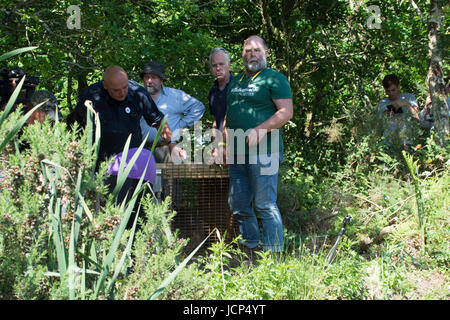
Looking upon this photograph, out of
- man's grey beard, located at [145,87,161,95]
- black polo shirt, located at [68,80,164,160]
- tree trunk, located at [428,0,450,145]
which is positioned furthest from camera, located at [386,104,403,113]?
black polo shirt, located at [68,80,164,160]

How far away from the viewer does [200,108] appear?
5.48 m

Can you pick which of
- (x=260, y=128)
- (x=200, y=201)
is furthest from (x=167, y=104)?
(x=260, y=128)

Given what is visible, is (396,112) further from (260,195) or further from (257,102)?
(260,195)

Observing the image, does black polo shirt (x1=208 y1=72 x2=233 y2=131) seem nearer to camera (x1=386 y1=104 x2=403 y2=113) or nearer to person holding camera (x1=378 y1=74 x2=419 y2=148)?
person holding camera (x1=378 y1=74 x2=419 y2=148)

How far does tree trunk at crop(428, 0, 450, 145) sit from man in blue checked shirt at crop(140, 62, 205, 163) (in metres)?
2.53

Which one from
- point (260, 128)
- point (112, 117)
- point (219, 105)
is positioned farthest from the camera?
point (219, 105)

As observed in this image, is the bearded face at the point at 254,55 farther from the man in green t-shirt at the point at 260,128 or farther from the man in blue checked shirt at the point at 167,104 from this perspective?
the man in blue checked shirt at the point at 167,104

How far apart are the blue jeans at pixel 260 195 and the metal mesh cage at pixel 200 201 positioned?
0.44 meters

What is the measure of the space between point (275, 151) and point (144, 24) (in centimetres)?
214

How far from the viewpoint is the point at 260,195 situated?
4.46 m

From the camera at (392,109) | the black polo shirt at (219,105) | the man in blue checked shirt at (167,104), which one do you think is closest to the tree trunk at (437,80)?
the camera at (392,109)

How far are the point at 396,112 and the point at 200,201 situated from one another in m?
2.82

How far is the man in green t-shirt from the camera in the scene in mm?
4418
